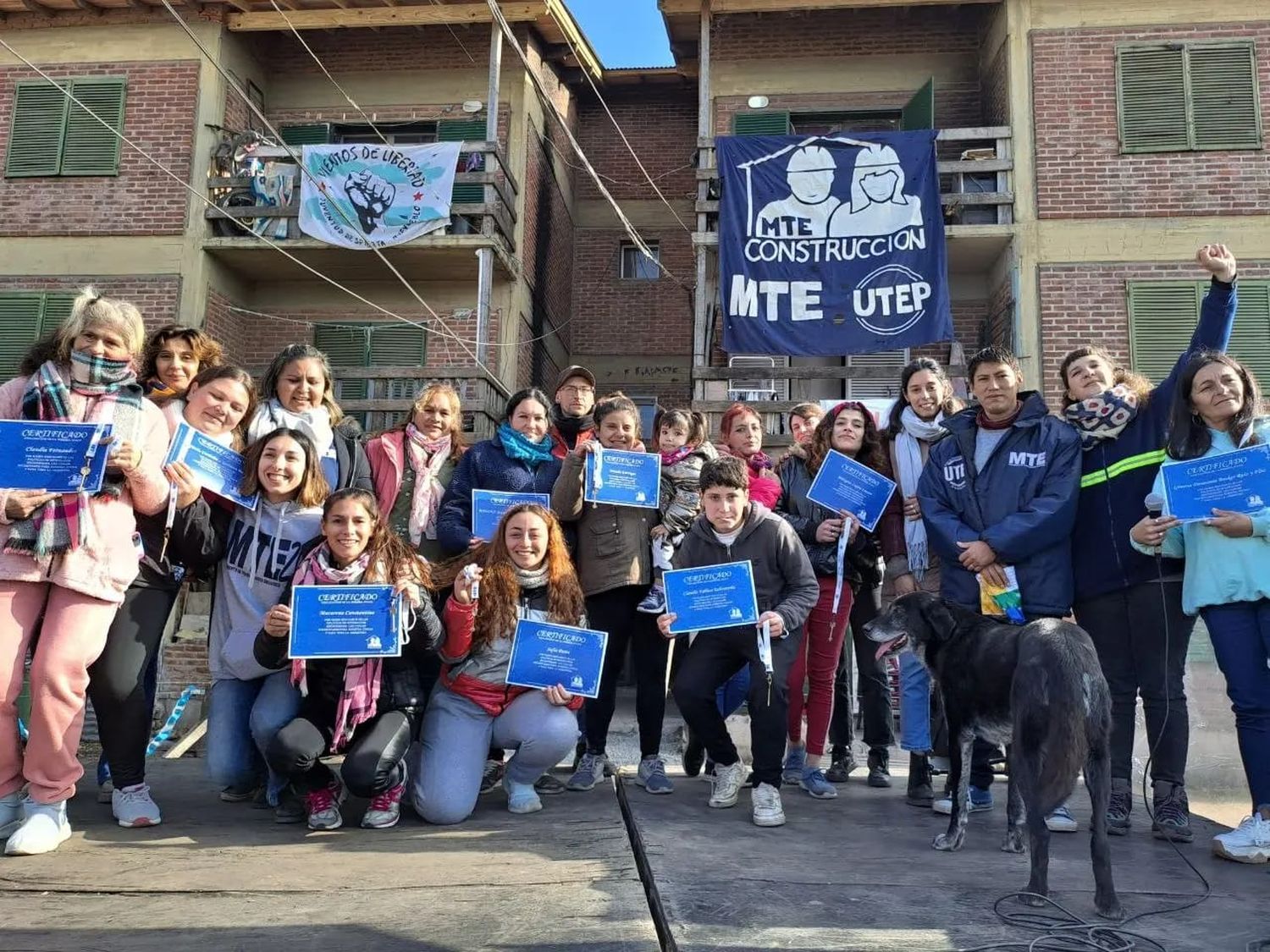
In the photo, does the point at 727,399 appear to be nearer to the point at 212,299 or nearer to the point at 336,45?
the point at 212,299

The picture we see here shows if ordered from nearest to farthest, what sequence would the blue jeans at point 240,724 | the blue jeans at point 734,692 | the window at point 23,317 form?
the blue jeans at point 240,724
the blue jeans at point 734,692
the window at point 23,317

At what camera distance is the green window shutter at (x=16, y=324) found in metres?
11.8

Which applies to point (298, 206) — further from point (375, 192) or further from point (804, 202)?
point (804, 202)

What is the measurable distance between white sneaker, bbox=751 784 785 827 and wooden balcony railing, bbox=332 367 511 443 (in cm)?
702

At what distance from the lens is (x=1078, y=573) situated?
418 cm

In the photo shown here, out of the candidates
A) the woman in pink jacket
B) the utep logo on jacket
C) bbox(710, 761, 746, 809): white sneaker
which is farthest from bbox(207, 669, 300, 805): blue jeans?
bbox(710, 761, 746, 809): white sneaker

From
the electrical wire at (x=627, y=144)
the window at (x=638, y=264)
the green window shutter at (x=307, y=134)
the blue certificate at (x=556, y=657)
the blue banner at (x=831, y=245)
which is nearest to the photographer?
the blue certificate at (x=556, y=657)

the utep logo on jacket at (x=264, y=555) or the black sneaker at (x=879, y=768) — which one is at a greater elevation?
the utep logo on jacket at (x=264, y=555)

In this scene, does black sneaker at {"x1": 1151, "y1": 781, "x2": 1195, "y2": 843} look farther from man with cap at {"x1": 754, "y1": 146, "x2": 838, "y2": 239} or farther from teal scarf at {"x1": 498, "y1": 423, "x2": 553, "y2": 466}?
man with cap at {"x1": 754, "y1": 146, "x2": 838, "y2": 239}

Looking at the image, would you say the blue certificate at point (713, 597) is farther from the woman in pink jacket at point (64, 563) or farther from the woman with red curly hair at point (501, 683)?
the woman in pink jacket at point (64, 563)

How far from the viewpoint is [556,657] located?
4.19m

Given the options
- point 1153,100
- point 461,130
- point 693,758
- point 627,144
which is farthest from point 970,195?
point 693,758

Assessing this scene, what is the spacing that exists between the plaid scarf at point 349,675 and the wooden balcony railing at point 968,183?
25.2ft

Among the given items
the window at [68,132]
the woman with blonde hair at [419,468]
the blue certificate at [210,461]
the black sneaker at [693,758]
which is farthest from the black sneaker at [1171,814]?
the window at [68,132]
